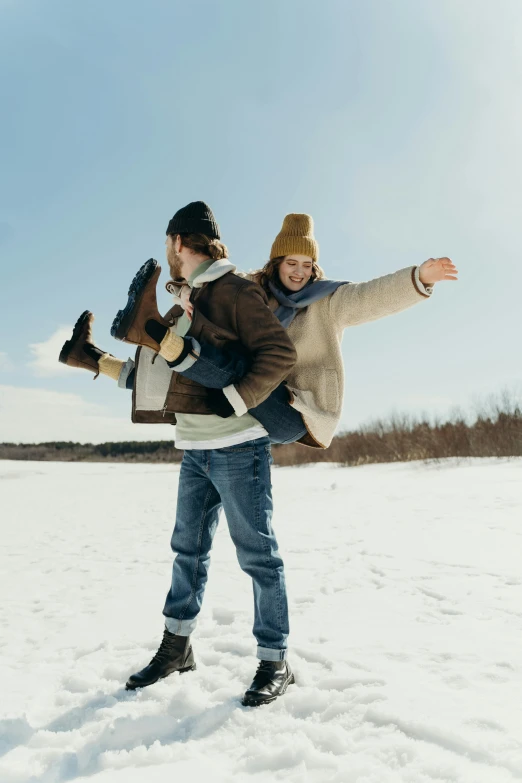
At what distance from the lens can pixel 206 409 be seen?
207 cm

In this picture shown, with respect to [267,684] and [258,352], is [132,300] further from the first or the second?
[267,684]

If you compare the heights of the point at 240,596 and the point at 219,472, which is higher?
the point at 219,472

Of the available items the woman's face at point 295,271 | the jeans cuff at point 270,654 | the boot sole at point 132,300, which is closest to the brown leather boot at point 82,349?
the boot sole at point 132,300

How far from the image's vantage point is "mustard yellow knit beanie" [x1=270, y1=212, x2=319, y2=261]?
2.44 m

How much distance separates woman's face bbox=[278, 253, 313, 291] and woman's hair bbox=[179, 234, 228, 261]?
1.05 feet

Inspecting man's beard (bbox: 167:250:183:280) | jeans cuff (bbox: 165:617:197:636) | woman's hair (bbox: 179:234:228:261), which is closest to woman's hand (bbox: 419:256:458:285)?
woman's hair (bbox: 179:234:228:261)

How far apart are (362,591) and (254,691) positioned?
189 centimetres

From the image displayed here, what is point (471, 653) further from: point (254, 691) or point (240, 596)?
point (240, 596)

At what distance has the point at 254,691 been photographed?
6.84ft

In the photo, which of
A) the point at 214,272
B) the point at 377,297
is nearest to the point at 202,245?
the point at 214,272

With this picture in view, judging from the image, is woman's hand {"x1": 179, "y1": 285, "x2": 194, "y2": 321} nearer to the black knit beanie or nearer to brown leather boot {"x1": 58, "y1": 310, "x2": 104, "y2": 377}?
the black knit beanie

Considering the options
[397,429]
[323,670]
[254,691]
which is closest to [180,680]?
[254,691]

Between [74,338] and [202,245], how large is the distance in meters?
0.63

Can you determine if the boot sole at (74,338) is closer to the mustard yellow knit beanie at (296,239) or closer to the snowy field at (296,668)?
the mustard yellow knit beanie at (296,239)
